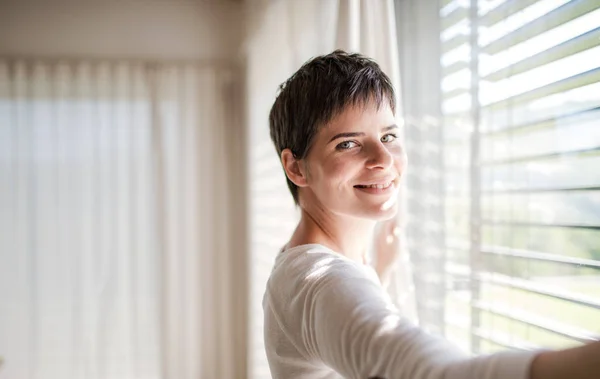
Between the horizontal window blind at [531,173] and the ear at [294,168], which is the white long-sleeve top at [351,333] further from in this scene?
the horizontal window blind at [531,173]

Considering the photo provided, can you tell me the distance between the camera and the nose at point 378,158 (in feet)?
3.12

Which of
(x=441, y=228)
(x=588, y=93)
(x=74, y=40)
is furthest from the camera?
(x=74, y=40)

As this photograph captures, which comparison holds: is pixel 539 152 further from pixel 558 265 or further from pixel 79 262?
pixel 79 262

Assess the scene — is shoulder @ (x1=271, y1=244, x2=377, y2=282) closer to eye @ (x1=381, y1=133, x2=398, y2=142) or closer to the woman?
the woman

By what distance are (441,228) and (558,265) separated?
1.69 feet

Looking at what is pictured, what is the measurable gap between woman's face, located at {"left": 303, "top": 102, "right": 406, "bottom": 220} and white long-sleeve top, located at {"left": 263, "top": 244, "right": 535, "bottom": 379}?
0.14 m

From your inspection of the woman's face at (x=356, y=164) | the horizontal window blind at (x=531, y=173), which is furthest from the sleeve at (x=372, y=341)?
the horizontal window blind at (x=531, y=173)

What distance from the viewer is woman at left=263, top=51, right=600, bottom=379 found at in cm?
60

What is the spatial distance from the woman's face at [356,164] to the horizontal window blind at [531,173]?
270 mm

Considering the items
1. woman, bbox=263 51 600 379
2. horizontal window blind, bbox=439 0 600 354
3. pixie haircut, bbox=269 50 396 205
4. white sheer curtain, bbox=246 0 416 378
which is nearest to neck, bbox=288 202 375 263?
woman, bbox=263 51 600 379

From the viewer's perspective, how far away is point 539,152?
103 centimetres

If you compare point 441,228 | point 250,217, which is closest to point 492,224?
point 441,228

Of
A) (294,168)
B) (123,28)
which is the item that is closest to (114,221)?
(123,28)

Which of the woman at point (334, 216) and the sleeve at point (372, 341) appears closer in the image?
the sleeve at point (372, 341)
